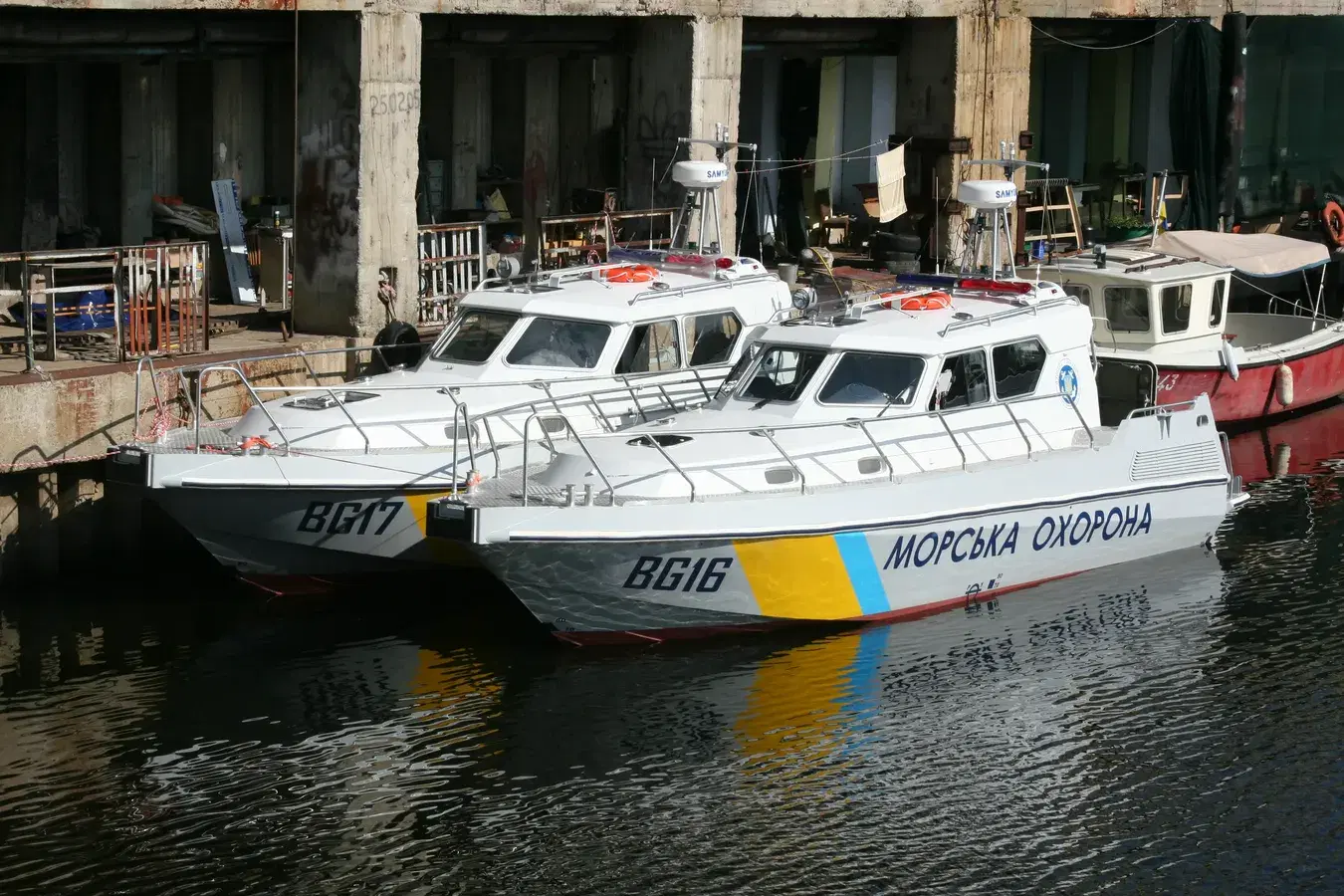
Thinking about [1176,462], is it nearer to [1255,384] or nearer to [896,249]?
[1255,384]

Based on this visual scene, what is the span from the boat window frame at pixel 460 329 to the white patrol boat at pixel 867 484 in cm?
79

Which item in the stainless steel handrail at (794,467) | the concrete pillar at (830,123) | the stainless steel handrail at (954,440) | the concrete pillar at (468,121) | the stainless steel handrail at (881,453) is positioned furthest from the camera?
the concrete pillar at (830,123)

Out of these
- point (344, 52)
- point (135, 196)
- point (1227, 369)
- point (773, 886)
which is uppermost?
point (344, 52)

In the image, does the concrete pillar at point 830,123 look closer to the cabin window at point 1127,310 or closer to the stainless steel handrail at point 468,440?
the cabin window at point 1127,310

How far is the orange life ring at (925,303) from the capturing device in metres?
15.0

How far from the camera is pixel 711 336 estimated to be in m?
16.4

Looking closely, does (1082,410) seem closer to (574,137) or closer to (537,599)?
(537,599)

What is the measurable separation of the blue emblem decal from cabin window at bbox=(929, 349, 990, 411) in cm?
80

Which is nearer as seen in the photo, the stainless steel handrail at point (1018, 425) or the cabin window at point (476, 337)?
the stainless steel handrail at point (1018, 425)

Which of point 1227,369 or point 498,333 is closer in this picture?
point 498,333

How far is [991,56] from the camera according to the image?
24.0m

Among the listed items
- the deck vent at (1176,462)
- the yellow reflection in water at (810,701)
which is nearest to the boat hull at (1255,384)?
the deck vent at (1176,462)

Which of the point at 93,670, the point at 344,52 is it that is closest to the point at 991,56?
the point at 344,52

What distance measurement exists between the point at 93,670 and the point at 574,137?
1383cm
